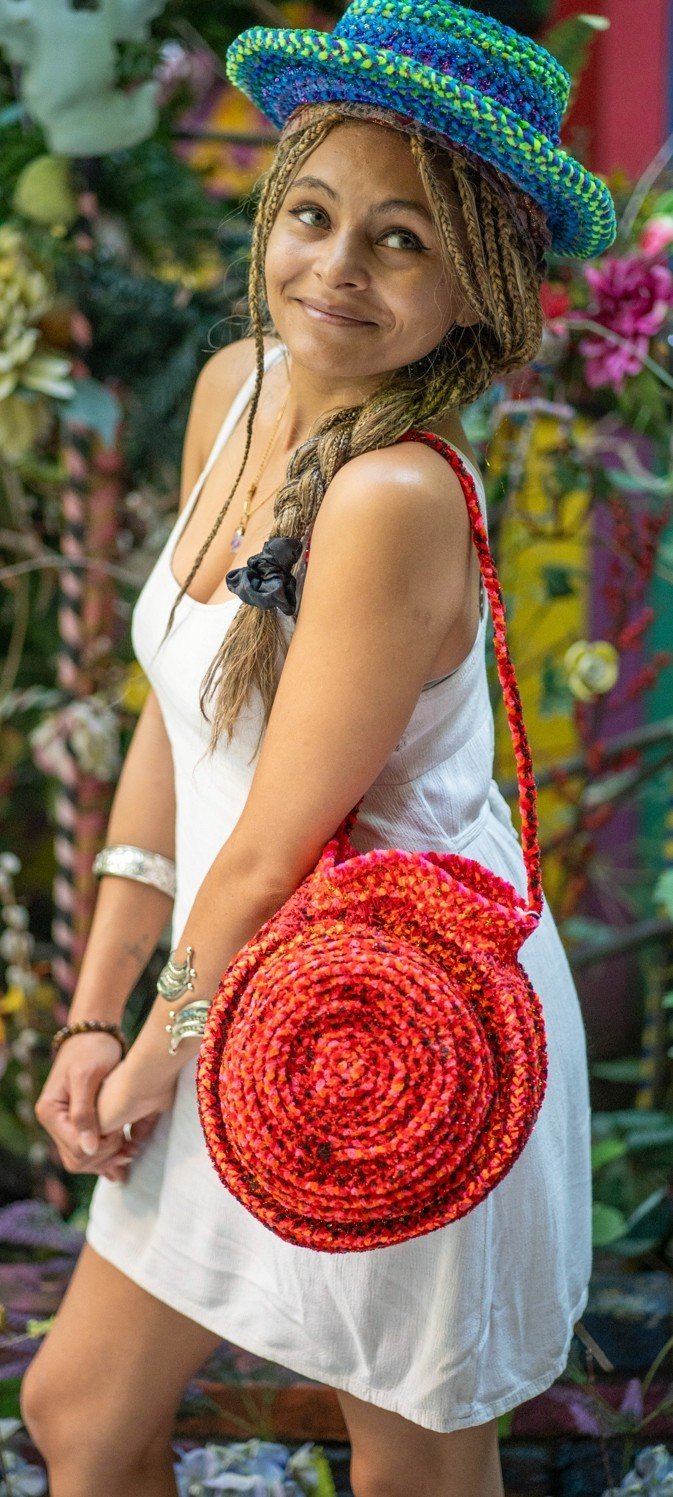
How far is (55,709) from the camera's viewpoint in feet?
7.14

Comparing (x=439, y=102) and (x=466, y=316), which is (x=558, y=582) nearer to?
(x=466, y=316)

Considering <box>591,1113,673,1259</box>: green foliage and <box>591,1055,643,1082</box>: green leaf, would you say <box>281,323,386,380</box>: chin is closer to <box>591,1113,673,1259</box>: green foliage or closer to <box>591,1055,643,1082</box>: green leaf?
<box>591,1113,673,1259</box>: green foliage

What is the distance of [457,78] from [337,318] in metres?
0.19

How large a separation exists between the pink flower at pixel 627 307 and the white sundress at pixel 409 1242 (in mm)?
702

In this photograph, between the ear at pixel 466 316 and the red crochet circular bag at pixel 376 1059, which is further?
the ear at pixel 466 316

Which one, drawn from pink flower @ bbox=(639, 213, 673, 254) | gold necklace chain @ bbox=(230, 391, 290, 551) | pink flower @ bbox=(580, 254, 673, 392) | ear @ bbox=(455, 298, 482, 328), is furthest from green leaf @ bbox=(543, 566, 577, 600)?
ear @ bbox=(455, 298, 482, 328)

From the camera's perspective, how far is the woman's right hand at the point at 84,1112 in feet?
4.41

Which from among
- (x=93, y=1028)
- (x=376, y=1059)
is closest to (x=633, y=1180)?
(x=93, y=1028)

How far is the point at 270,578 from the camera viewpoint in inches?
42.4

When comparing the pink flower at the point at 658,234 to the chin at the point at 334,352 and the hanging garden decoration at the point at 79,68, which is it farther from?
the chin at the point at 334,352

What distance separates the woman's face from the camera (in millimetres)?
1081

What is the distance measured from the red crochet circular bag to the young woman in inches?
4.3

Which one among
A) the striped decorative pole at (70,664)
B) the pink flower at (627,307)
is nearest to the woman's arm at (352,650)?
the pink flower at (627,307)

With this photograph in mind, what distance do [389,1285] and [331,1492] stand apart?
62 cm
